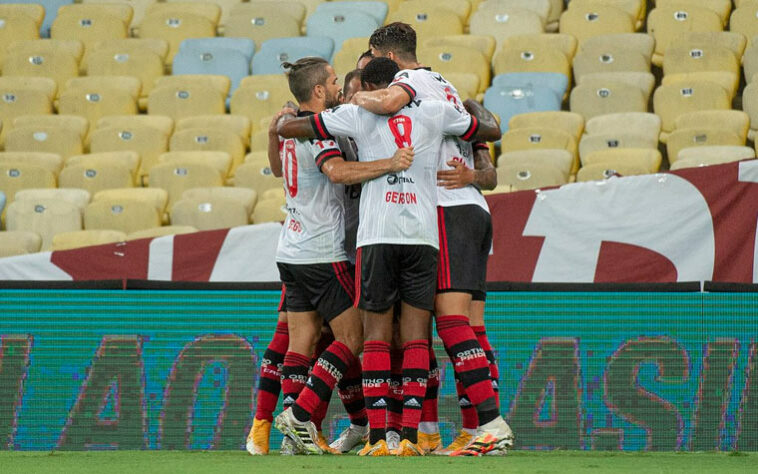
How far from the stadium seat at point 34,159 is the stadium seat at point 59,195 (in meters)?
0.64

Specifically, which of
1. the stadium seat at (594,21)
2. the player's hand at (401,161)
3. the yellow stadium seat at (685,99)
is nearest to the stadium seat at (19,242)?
the player's hand at (401,161)

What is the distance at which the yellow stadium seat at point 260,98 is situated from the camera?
10.8 meters

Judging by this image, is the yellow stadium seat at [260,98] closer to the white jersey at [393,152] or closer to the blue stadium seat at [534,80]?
the blue stadium seat at [534,80]

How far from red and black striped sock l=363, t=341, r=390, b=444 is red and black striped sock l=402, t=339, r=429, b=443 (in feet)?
0.28

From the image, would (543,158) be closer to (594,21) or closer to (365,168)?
(594,21)

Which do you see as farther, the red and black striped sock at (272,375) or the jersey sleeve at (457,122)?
the red and black striped sock at (272,375)

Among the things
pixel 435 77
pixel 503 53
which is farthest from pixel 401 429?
pixel 503 53

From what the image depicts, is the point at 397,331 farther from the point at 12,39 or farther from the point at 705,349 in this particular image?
the point at 12,39

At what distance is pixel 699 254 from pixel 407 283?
2683 millimetres

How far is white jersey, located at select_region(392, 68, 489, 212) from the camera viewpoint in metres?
4.62

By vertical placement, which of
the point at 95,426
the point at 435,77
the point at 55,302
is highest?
the point at 435,77

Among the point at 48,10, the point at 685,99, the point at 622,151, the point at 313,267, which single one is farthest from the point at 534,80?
the point at 48,10

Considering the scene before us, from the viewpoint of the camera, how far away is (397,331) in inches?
193

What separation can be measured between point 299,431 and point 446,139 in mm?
1391
